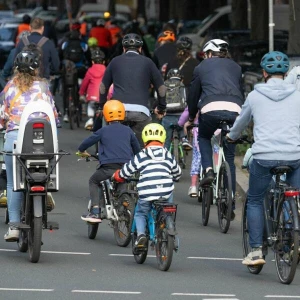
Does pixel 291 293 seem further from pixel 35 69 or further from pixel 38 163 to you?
pixel 35 69

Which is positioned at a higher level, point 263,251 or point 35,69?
point 35,69

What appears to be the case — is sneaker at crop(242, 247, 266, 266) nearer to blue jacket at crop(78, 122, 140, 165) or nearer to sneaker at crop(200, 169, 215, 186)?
blue jacket at crop(78, 122, 140, 165)

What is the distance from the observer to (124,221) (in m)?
12.5

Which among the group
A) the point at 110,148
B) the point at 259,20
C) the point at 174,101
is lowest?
the point at 259,20

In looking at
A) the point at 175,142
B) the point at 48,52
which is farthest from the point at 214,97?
the point at 48,52

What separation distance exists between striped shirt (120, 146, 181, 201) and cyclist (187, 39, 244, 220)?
226 cm

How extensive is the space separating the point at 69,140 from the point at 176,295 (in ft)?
44.1

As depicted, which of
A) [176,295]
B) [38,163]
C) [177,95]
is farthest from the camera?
[177,95]

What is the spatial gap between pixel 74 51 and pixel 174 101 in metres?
9.10

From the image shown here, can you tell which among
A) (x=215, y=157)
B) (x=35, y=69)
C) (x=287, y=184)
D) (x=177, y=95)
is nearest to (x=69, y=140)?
(x=177, y=95)

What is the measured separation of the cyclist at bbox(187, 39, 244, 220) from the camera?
1381 centimetres

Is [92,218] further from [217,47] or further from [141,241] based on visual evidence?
[217,47]

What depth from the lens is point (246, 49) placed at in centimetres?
2830

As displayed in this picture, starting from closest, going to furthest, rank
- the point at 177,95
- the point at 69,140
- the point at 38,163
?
the point at 38,163 → the point at 177,95 → the point at 69,140
